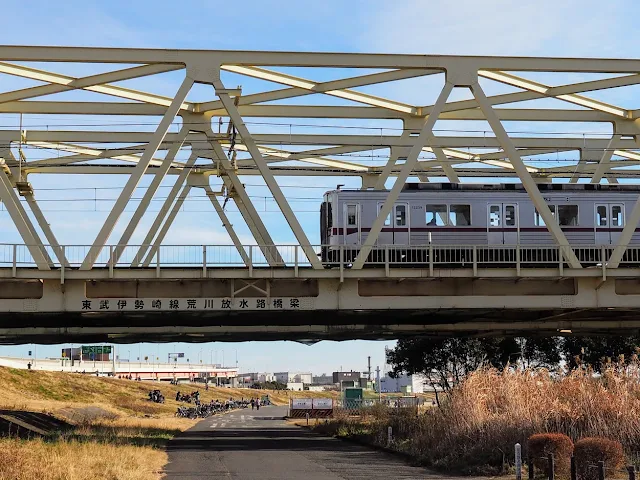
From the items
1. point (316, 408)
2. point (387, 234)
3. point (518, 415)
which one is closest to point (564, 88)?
point (387, 234)

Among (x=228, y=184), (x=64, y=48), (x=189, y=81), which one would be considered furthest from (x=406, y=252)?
(x=64, y=48)

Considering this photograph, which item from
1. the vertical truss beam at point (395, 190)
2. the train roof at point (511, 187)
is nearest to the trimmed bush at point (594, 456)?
the vertical truss beam at point (395, 190)

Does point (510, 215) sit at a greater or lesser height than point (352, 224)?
greater

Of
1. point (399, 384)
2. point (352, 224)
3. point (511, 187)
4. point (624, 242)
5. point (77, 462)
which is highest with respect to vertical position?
point (511, 187)

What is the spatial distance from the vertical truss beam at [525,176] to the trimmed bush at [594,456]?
12.9m

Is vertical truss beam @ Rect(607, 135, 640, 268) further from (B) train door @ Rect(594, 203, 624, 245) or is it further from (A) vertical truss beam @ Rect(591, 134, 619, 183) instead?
(A) vertical truss beam @ Rect(591, 134, 619, 183)

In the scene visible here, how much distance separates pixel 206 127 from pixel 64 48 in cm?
742

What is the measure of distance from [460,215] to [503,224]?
1.86m

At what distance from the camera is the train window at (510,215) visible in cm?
3916

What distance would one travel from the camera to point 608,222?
39.6 metres

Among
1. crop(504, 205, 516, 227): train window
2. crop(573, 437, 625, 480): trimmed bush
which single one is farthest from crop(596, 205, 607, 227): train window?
crop(573, 437, 625, 480): trimmed bush

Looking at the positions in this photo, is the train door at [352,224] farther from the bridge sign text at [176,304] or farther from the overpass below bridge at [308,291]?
the bridge sign text at [176,304]

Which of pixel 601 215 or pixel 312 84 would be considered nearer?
pixel 312 84

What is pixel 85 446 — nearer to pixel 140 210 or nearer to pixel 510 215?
pixel 140 210
